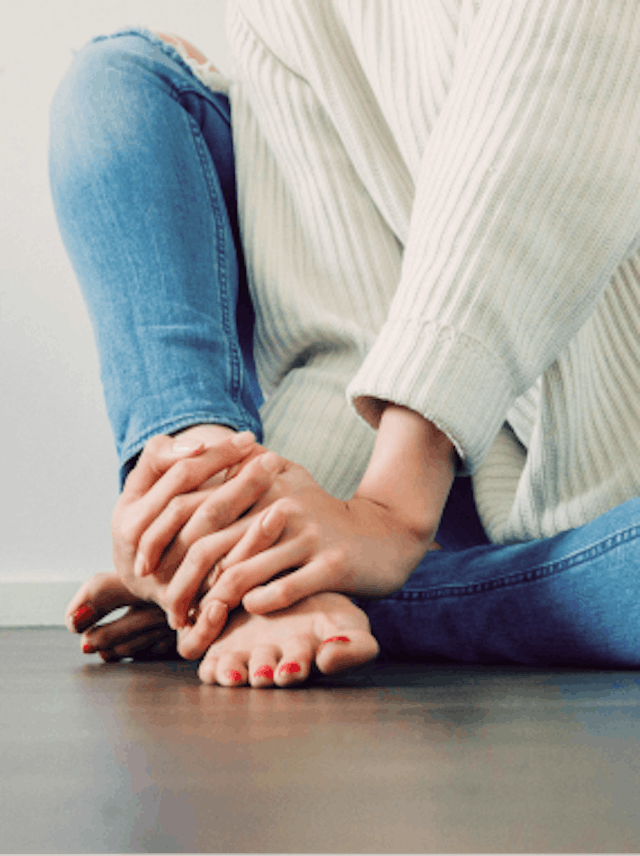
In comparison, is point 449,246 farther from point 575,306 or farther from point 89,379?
point 89,379

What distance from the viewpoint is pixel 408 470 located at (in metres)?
0.61

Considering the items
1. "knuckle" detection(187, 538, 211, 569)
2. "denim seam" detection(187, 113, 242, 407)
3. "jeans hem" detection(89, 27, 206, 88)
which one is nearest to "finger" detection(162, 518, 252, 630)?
"knuckle" detection(187, 538, 211, 569)

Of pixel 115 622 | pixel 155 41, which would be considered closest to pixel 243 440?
pixel 115 622

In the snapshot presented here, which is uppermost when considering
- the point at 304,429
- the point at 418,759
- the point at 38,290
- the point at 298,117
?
the point at 298,117

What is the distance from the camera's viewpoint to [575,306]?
65 centimetres

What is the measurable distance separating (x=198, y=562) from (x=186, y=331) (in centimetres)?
26

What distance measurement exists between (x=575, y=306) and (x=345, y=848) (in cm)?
54

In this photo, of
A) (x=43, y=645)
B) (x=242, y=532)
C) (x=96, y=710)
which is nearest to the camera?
(x=96, y=710)

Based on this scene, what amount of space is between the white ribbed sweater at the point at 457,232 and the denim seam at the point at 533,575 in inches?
4.0

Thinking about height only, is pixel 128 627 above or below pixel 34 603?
above

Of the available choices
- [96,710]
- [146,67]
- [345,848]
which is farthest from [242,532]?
[146,67]

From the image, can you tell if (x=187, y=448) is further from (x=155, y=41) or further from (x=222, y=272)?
(x=155, y=41)

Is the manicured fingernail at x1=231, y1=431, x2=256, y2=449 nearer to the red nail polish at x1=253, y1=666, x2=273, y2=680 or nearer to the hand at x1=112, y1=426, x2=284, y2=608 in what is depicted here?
the hand at x1=112, y1=426, x2=284, y2=608

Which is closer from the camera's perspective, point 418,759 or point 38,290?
point 418,759
